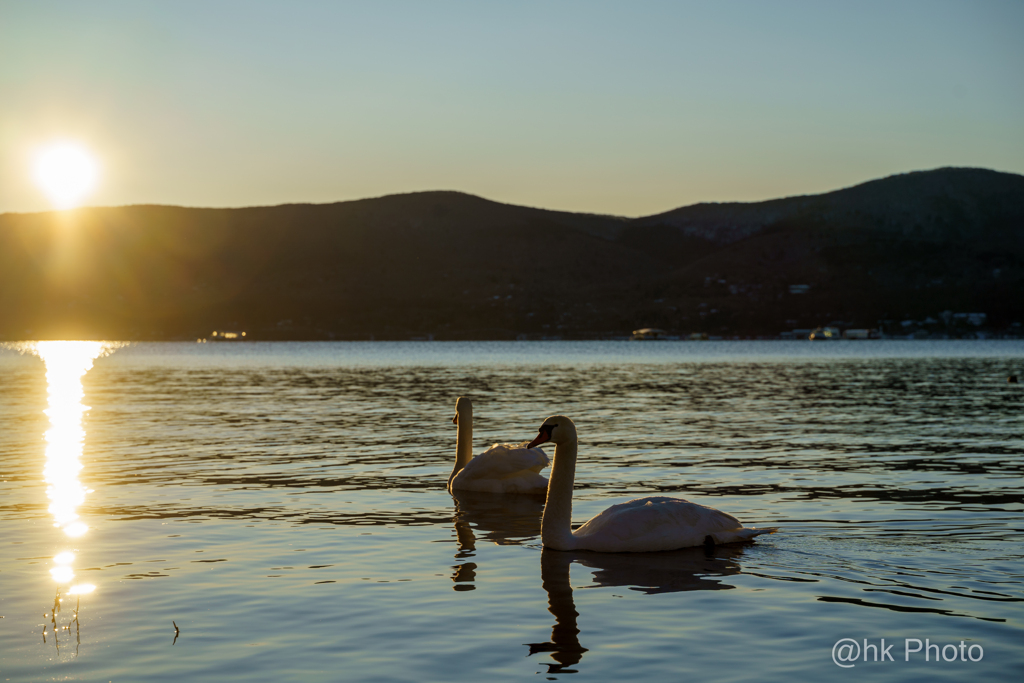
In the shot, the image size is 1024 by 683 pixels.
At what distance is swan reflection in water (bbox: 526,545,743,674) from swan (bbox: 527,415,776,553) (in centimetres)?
14

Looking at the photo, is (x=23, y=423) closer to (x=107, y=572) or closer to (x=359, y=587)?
(x=107, y=572)

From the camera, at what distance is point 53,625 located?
1088 centimetres

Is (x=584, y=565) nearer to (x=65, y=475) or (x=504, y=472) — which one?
(x=504, y=472)

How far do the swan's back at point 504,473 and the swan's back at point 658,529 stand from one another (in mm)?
5826

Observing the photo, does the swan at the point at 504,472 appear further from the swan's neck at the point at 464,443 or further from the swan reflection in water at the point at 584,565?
the swan reflection in water at the point at 584,565

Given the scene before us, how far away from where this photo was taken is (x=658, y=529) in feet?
45.4

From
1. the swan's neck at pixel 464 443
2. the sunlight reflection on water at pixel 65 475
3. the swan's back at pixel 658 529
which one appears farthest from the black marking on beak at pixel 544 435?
the swan's neck at pixel 464 443

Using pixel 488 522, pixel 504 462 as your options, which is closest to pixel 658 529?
pixel 488 522

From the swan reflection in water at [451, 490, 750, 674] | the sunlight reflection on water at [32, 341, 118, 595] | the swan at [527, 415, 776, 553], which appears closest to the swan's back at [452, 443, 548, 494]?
the swan reflection in water at [451, 490, 750, 674]

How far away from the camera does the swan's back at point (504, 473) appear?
65.5 feet

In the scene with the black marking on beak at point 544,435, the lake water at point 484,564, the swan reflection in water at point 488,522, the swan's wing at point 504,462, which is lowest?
the swan reflection in water at point 488,522

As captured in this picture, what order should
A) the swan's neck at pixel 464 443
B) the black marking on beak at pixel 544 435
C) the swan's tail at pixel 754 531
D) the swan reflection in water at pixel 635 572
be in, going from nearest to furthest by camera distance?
the swan reflection in water at pixel 635 572, the swan's tail at pixel 754 531, the black marking on beak at pixel 544 435, the swan's neck at pixel 464 443

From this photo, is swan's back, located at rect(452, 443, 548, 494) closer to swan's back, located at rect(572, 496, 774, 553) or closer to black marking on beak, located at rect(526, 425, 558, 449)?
black marking on beak, located at rect(526, 425, 558, 449)

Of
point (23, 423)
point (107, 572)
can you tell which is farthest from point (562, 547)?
point (23, 423)
